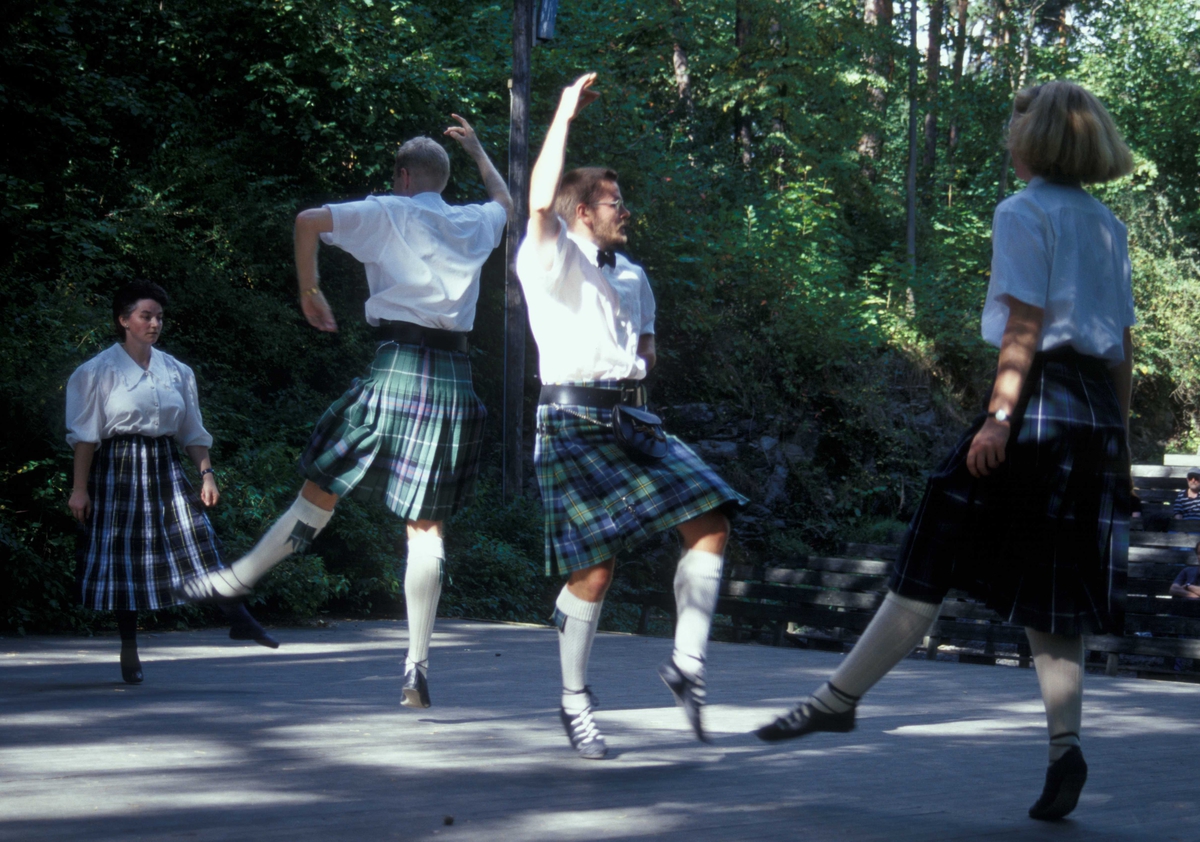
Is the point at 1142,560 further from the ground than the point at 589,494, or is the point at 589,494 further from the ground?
the point at 589,494

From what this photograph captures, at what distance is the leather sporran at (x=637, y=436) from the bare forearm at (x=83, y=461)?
2.88m

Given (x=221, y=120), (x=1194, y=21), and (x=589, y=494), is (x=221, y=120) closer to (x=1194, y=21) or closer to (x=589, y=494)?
(x=589, y=494)

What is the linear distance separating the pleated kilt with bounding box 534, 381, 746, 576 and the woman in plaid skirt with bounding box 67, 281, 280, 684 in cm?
253

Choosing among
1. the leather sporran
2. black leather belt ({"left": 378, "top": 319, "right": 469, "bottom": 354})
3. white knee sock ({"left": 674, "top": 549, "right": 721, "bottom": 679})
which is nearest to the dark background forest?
black leather belt ({"left": 378, "top": 319, "right": 469, "bottom": 354})

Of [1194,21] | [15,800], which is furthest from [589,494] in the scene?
[1194,21]

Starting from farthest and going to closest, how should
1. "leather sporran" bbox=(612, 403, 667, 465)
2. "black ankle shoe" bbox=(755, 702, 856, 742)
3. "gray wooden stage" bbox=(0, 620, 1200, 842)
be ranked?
"leather sporran" bbox=(612, 403, 667, 465)
"black ankle shoe" bbox=(755, 702, 856, 742)
"gray wooden stage" bbox=(0, 620, 1200, 842)

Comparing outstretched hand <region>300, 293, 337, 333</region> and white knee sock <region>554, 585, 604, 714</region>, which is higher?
outstretched hand <region>300, 293, 337, 333</region>

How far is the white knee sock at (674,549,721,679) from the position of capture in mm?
4141

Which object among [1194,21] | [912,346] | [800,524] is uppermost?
[1194,21]

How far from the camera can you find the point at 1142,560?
1191 centimetres

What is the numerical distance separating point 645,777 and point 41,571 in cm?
547

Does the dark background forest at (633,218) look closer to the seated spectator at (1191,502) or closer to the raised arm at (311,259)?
the raised arm at (311,259)

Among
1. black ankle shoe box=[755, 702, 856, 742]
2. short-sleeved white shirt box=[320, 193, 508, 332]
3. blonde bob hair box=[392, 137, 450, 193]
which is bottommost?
black ankle shoe box=[755, 702, 856, 742]

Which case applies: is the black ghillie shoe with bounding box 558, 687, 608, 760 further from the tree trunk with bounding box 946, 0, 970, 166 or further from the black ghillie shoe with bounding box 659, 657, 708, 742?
the tree trunk with bounding box 946, 0, 970, 166
